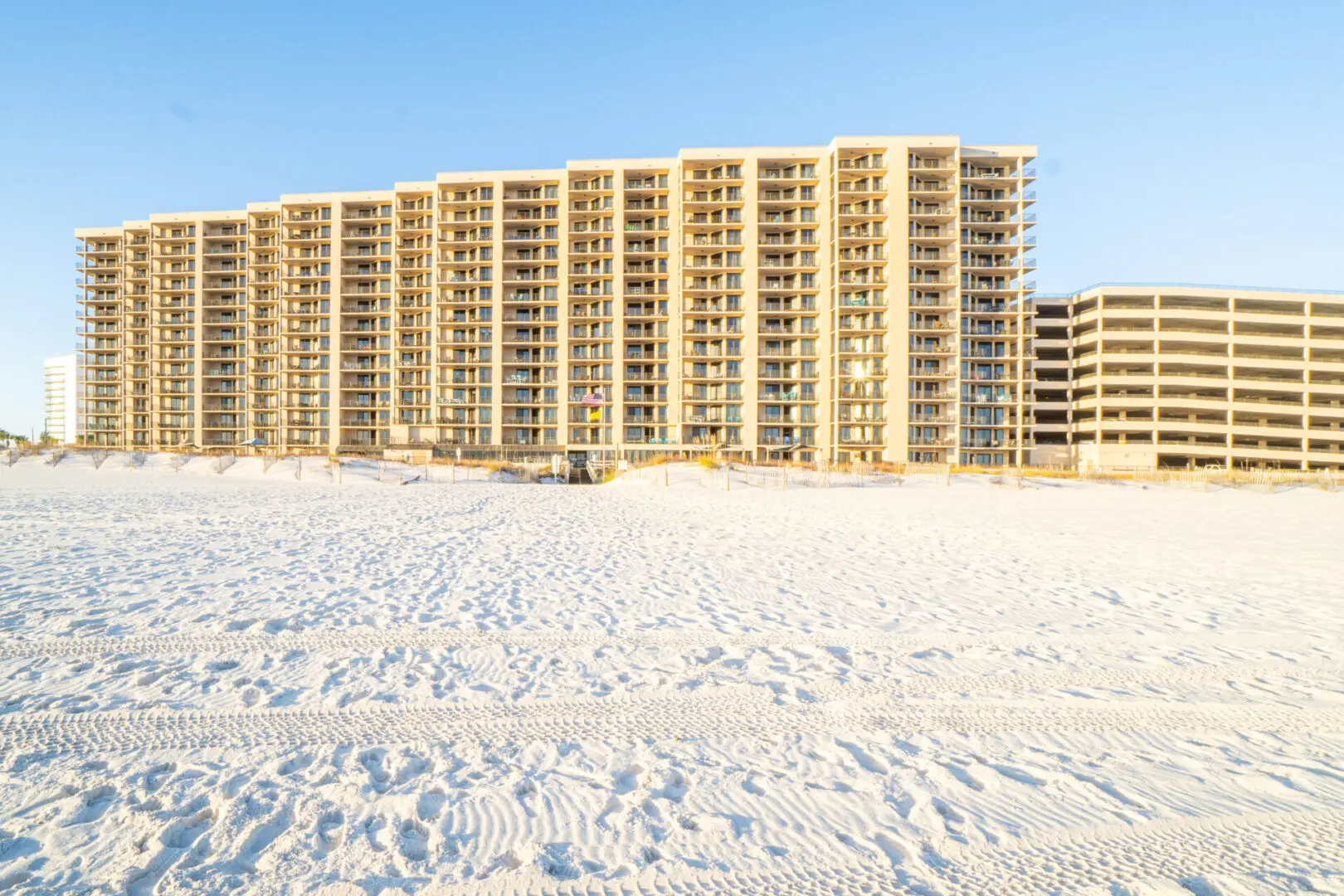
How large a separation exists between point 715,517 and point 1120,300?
71275mm

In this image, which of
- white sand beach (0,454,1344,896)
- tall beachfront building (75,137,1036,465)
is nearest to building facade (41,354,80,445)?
tall beachfront building (75,137,1036,465)

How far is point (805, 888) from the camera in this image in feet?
7.80

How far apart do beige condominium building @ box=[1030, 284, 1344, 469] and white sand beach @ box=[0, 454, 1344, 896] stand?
6487 centimetres

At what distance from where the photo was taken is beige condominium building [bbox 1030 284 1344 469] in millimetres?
60625

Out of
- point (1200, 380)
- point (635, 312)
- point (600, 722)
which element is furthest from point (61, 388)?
point (1200, 380)

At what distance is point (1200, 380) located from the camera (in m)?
61.2

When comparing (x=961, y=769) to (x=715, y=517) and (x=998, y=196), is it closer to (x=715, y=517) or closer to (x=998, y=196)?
(x=715, y=517)

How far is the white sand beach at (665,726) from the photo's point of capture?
99.8 inches

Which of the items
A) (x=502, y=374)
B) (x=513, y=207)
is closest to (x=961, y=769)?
(x=502, y=374)

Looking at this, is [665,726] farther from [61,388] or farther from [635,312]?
[61,388]

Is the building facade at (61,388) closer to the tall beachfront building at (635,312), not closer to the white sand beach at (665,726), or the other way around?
the tall beachfront building at (635,312)

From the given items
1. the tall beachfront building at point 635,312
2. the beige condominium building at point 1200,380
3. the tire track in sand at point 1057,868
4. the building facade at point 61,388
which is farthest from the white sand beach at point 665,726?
the building facade at point 61,388

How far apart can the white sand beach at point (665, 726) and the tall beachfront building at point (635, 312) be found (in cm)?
5196

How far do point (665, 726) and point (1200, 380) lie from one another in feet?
269
